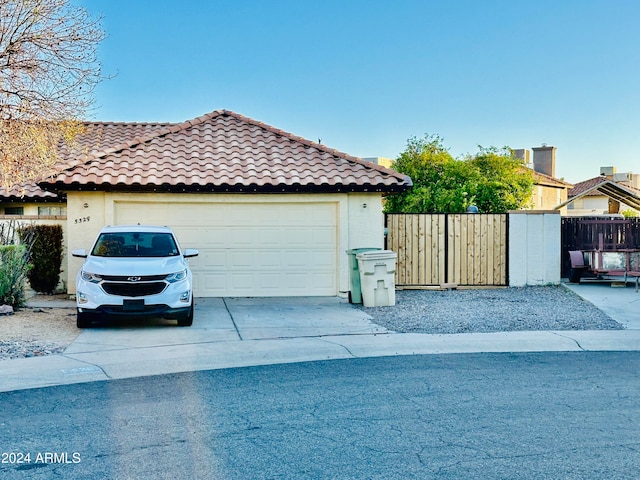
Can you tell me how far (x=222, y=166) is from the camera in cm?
1656

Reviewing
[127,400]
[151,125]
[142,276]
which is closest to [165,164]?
[142,276]

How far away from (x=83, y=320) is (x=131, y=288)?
3.38 feet

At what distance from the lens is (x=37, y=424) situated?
639cm

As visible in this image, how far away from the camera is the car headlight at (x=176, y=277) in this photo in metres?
11.6

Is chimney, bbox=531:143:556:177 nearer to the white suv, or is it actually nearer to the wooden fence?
the wooden fence

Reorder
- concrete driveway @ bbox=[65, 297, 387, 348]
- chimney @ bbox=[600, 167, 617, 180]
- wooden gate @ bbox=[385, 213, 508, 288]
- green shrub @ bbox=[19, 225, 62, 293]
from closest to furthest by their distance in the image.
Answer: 1. concrete driveway @ bbox=[65, 297, 387, 348]
2. green shrub @ bbox=[19, 225, 62, 293]
3. wooden gate @ bbox=[385, 213, 508, 288]
4. chimney @ bbox=[600, 167, 617, 180]

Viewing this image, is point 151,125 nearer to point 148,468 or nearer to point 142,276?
point 142,276

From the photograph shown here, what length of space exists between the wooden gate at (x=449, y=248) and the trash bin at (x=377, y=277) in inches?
126

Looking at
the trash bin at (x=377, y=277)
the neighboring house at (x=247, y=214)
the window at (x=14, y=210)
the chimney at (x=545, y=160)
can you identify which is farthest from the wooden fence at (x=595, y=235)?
the chimney at (x=545, y=160)

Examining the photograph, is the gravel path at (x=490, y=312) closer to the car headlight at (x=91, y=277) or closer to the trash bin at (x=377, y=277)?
the trash bin at (x=377, y=277)

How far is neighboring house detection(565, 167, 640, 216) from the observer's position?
3978 centimetres

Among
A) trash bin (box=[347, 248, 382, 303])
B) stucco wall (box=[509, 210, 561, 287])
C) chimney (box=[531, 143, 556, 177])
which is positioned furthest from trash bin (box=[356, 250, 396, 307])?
chimney (box=[531, 143, 556, 177])

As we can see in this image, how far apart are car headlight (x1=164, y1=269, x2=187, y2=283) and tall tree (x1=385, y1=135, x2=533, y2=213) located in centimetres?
1414

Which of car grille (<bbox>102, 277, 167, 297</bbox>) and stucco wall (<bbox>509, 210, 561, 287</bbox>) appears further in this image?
stucco wall (<bbox>509, 210, 561, 287</bbox>)
